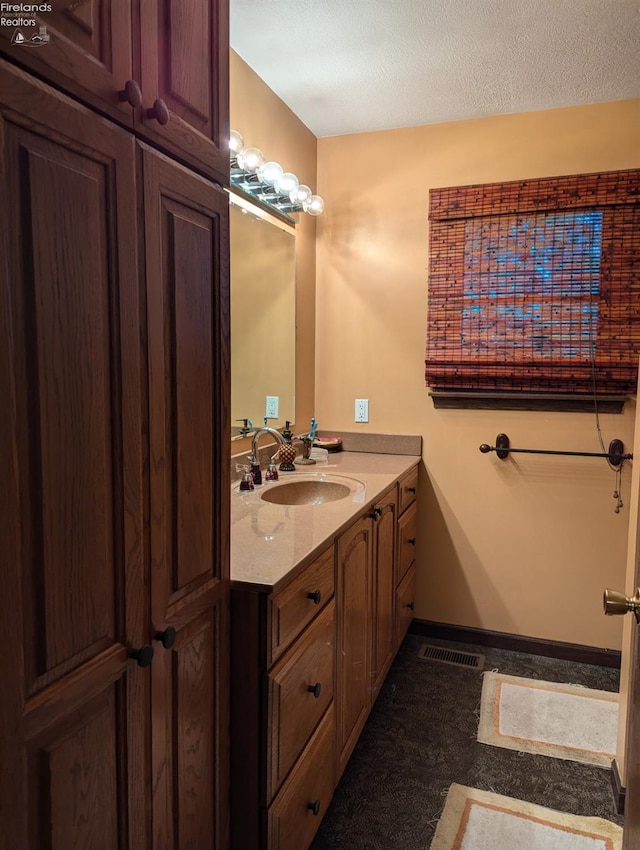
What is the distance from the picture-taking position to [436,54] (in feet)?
6.82

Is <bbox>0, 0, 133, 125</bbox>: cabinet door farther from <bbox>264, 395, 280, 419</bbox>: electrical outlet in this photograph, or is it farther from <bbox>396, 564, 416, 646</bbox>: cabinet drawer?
Answer: <bbox>396, 564, 416, 646</bbox>: cabinet drawer

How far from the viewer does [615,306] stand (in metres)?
2.40

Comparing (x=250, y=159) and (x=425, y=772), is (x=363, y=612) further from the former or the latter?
(x=250, y=159)

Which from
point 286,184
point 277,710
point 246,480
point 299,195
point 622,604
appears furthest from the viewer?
point 299,195

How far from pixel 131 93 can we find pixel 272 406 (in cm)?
171

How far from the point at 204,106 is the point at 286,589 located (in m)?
0.96

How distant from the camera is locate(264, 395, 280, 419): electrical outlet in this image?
244 centimetres

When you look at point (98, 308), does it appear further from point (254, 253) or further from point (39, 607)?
point (254, 253)

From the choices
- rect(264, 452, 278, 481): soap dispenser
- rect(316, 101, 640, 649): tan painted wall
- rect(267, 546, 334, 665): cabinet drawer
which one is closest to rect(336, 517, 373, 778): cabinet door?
rect(267, 546, 334, 665): cabinet drawer

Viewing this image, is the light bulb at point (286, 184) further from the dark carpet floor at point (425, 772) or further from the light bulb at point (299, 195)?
the dark carpet floor at point (425, 772)

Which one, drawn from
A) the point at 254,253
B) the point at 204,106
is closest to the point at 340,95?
the point at 254,253

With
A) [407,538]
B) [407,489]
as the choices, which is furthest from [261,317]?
[407,538]

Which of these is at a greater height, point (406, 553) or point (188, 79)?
point (188, 79)

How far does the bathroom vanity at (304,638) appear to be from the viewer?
1.19m
